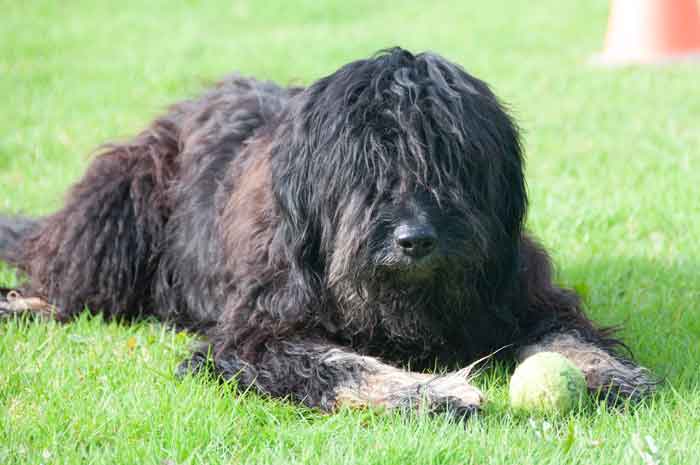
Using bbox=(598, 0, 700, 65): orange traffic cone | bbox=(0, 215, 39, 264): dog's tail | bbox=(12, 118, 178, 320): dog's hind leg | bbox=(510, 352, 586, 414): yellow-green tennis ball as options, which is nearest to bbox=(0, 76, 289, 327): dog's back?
bbox=(12, 118, 178, 320): dog's hind leg

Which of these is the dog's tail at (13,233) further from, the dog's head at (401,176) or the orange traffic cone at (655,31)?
the orange traffic cone at (655,31)

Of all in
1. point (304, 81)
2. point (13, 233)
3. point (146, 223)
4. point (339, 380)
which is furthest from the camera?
point (304, 81)

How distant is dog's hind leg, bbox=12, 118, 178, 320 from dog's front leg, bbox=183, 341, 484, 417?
139cm

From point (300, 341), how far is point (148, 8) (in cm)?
1391

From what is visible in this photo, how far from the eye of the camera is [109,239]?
18.3 ft

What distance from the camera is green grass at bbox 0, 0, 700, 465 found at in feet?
11.8

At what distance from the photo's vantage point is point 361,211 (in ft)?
13.1

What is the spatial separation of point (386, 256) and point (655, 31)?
29.7 feet

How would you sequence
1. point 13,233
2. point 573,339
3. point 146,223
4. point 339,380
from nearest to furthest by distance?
point 339,380 → point 573,339 → point 146,223 → point 13,233

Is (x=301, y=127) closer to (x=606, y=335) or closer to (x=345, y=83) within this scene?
(x=345, y=83)

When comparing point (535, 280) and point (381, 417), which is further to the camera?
point (535, 280)

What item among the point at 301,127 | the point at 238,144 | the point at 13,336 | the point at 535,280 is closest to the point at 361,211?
the point at 301,127

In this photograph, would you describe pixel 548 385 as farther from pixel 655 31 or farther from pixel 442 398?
pixel 655 31

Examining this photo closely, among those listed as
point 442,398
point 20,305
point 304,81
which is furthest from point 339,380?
point 304,81
